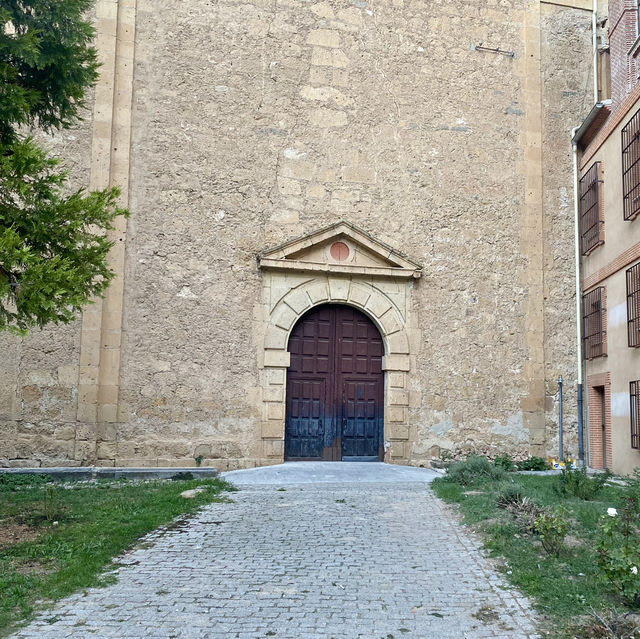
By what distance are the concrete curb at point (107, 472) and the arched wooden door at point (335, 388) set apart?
162cm

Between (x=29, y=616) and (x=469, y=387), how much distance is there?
325 inches

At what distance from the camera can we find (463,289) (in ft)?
37.2

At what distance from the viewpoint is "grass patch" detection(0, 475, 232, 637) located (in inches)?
177

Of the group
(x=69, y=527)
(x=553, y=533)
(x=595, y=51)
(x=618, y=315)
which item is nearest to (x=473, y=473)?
(x=618, y=315)

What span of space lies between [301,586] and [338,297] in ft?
21.8

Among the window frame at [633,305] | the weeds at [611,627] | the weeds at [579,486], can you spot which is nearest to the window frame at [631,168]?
the window frame at [633,305]

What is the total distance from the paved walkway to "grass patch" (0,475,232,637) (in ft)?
0.65

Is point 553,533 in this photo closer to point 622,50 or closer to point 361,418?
point 361,418

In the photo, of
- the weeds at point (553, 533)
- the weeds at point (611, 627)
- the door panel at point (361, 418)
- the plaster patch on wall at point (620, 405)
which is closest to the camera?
the weeds at point (611, 627)

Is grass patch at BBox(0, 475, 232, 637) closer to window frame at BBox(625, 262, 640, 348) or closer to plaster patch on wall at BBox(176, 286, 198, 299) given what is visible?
plaster patch on wall at BBox(176, 286, 198, 299)

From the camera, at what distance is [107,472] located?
375 inches

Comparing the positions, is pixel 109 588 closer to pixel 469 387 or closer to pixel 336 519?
pixel 336 519

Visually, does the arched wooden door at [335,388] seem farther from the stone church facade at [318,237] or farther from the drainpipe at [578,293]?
the drainpipe at [578,293]

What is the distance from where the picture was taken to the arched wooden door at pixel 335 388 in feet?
35.6
